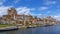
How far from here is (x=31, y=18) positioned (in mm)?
58125

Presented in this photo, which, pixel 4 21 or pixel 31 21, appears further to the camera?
pixel 31 21

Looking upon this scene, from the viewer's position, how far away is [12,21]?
47875mm

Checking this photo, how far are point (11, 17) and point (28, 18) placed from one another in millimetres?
10923

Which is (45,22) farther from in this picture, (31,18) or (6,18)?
(6,18)

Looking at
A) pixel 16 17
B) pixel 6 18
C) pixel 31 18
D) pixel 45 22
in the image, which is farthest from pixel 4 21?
pixel 45 22

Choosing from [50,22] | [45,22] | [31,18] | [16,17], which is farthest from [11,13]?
[50,22]

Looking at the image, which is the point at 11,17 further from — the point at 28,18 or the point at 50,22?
the point at 50,22

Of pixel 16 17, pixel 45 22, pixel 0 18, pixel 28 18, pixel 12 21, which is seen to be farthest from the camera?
pixel 45 22

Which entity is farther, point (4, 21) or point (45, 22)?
point (45, 22)

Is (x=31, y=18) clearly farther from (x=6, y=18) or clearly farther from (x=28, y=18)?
(x=6, y=18)

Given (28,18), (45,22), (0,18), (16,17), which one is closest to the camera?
(0,18)

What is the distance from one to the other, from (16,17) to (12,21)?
8.01 metres

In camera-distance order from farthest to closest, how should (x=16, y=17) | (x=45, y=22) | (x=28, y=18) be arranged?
(x=45, y=22) → (x=28, y=18) → (x=16, y=17)

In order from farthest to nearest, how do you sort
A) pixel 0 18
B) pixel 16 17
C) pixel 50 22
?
1. pixel 50 22
2. pixel 16 17
3. pixel 0 18
